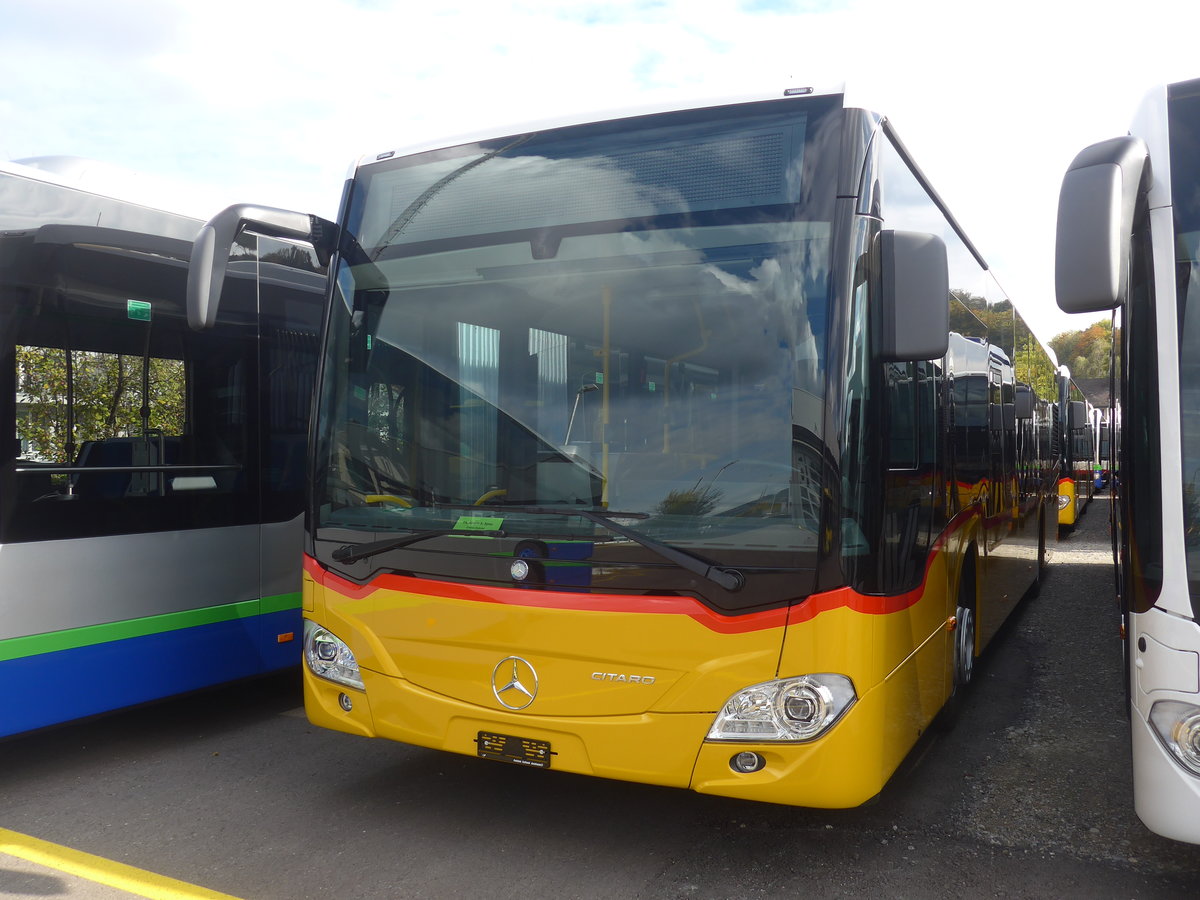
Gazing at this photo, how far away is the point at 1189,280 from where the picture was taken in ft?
11.2

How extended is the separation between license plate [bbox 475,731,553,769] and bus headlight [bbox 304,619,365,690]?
2.21 feet

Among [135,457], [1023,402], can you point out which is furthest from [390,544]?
[1023,402]

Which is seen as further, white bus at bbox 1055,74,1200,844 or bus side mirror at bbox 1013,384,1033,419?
bus side mirror at bbox 1013,384,1033,419

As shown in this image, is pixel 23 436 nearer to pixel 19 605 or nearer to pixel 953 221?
pixel 19 605

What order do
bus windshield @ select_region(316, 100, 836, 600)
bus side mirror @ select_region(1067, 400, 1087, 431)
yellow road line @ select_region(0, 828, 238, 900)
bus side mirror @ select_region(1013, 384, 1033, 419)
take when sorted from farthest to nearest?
bus side mirror @ select_region(1067, 400, 1087, 431) → bus side mirror @ select_region(1013, 384, 1033, 419) → yellow road line @ select_region(0, 828, 238, 900) → bus windshield @ select_region(316, 100, 836, 600)

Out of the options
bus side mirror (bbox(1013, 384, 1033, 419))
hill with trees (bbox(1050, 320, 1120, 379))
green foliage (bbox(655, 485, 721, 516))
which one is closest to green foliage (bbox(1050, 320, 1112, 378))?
hill with trees (bbox(1050, 320, 1120, 379))

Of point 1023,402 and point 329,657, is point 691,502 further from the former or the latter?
point 1023,402

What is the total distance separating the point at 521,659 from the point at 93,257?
323cm

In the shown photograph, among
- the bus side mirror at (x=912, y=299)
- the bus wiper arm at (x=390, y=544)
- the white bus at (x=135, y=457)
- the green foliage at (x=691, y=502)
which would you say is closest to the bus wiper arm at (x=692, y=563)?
the green foliage at (x=691, y=502)

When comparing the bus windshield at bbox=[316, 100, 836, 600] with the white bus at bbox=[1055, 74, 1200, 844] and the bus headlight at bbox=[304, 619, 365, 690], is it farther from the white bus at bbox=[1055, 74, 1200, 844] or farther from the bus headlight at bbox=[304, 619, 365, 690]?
the white bus at bbox=[1055, 74, 1200, 844]

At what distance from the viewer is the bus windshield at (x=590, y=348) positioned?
3.70 meters

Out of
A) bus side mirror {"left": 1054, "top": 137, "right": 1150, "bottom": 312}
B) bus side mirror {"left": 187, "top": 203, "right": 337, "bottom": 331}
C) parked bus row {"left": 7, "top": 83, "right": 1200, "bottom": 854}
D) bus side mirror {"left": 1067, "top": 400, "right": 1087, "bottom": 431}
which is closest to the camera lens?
bus side mirror {"left": 1054, "top": 137, "right": 1150, "bottom": 312}

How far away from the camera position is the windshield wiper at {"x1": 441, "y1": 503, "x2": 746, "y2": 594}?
11.9 ft

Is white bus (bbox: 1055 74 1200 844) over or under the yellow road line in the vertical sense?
over
